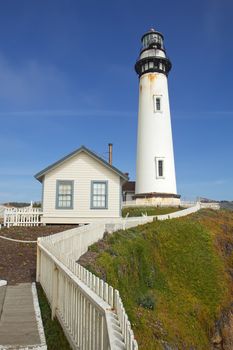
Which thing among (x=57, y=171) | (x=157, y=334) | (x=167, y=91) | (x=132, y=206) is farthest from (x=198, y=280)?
(x=167, y=91)

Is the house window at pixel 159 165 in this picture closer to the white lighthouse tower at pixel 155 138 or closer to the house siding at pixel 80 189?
the white lighthouse tower at pixel 155 138

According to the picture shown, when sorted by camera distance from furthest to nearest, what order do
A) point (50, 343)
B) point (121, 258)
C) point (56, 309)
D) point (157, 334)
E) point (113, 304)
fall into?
point (121, 258)
point (157, 334)
point (56, 309)
point (50, 343)
point (113, 304)

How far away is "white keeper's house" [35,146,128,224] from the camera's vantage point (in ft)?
65.9

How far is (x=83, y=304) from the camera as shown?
4.44m

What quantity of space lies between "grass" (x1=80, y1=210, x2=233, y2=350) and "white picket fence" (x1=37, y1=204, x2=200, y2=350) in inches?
144

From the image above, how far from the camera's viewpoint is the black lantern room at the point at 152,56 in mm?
39031

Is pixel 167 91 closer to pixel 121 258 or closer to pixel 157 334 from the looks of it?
pixel 121 258

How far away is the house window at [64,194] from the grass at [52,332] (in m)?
13.4

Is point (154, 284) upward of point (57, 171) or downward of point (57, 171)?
downward

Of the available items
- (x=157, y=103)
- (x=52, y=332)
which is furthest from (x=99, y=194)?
(x=157, y=103)

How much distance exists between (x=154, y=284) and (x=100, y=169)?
26.0ft

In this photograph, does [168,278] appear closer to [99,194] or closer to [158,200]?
[99,194]

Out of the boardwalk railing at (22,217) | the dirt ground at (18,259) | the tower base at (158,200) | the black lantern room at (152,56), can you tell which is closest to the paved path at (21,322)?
the dirt ground at (18,259)

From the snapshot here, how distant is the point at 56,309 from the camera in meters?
6.01
